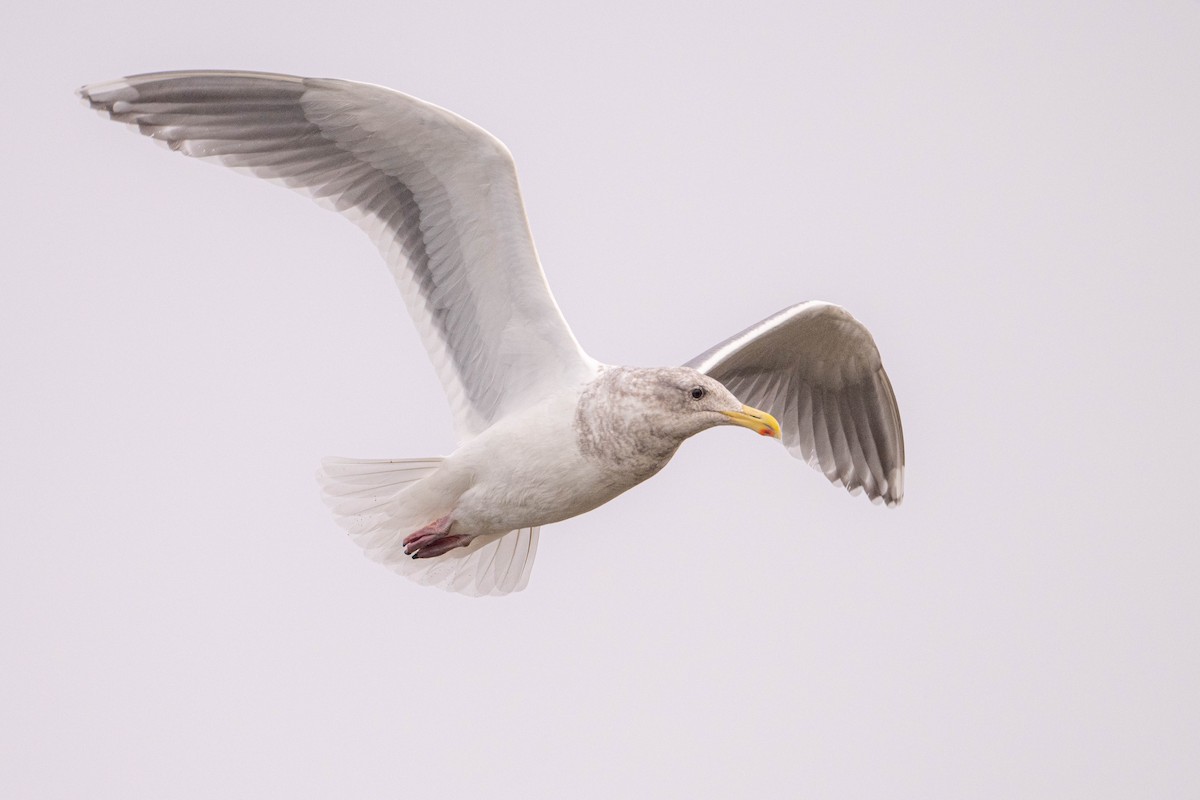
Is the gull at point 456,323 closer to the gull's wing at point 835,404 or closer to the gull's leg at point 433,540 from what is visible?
the gull's leg at point 433,540

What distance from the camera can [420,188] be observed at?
654 cm

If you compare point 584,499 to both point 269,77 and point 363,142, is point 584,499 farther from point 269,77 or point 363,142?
point 269,77

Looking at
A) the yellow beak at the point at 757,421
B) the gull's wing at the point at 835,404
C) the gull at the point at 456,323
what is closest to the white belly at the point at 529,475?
the gull at the point at 456,323

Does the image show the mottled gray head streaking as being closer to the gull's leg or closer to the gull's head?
the gull's head

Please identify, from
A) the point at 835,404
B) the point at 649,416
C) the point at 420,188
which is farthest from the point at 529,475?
the point at 835,404

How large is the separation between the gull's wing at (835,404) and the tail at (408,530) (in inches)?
58.1

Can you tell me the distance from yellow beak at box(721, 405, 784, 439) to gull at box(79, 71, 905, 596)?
0.01m

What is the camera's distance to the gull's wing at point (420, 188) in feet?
20.6

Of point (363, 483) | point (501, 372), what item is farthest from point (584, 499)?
point (363, 483)

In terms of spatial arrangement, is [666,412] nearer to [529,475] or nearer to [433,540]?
[529,475]

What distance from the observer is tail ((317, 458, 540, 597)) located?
22.3 feet

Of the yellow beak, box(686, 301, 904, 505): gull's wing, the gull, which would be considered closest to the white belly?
the gull

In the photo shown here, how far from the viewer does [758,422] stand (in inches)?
235

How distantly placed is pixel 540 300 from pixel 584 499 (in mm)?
844
